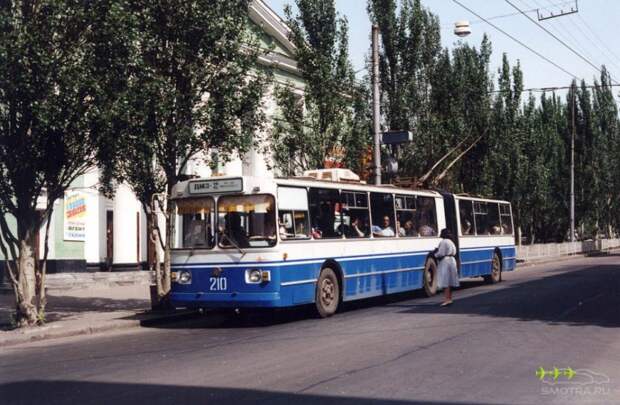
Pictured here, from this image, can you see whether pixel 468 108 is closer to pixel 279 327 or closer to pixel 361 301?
pixel 361 301

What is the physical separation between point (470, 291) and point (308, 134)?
7156 millimetres

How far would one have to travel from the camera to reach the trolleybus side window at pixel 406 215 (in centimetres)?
2069

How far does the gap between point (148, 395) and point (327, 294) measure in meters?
8.94

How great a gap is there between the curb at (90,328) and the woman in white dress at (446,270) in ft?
18.0

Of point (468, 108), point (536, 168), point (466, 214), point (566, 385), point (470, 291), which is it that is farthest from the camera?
point (536, 168)

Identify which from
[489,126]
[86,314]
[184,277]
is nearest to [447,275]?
[184,277]

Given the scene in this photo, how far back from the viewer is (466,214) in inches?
987

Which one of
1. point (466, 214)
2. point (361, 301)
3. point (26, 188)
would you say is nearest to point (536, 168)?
point (466, 214)

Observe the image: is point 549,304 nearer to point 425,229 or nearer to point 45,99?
point 425,229

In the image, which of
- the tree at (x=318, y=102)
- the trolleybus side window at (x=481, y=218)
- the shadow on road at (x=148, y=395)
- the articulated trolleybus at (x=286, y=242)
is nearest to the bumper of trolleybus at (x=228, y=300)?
the articulated trolleybus at (x=286, y=242)

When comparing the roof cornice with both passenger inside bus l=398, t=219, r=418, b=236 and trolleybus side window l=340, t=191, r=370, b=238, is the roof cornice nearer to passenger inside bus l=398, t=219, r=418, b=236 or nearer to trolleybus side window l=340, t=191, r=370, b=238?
passenger inside bus l=398, t=219, r=418, b=236

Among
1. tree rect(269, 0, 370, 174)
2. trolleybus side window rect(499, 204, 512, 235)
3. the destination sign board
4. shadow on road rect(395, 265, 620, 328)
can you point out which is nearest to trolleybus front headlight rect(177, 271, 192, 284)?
the destination sign board

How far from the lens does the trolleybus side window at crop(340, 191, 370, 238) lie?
1802 cm

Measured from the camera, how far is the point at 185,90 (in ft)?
60.2
